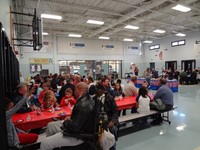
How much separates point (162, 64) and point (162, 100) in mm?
15464

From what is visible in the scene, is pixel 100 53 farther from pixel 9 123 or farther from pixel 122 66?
pixel 9 123

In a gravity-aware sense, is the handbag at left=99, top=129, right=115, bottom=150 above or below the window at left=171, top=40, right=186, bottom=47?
below

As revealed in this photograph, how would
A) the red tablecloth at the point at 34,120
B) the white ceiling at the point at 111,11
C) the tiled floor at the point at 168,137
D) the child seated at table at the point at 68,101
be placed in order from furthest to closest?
the white ceiling at the point at 111,11
the child seated at table at the point at 68,101
the tiled floor at the point at 168,137
the red tablecloth at the point at 34,120

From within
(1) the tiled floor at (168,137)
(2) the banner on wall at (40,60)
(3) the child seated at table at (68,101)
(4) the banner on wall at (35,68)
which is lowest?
(1) the tiled floor at (168,137)

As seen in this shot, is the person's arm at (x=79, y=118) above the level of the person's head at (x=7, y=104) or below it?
below

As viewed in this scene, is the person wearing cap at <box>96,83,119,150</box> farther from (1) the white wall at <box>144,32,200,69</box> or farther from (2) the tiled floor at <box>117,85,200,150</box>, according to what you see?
(1) the white wall at <box>144,32,200,69</box>

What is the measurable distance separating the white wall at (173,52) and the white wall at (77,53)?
1.84m

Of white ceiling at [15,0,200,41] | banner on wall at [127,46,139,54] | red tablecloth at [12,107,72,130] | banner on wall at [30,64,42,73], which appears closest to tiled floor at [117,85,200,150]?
red tablecloth at [12,107,72,130]

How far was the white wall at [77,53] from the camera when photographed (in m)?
15.0

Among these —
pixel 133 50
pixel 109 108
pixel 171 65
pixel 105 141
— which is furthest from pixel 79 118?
pixel 133 50

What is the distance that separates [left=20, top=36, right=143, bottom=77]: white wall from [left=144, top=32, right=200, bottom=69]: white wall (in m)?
1.84

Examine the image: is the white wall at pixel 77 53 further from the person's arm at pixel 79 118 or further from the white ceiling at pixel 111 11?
the person's arm at pixel 79 118

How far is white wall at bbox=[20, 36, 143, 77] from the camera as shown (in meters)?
15.0

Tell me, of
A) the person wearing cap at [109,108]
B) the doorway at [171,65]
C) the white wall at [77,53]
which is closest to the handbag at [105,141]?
the person wearing cap at [109,108]
